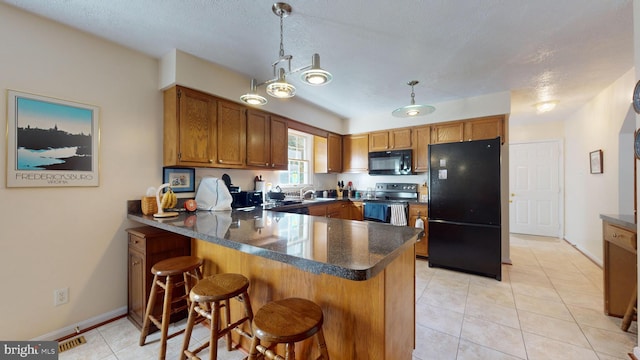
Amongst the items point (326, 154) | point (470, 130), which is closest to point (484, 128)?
point (470, 130)

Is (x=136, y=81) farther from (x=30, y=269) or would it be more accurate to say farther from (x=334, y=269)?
(x=334, y=269)

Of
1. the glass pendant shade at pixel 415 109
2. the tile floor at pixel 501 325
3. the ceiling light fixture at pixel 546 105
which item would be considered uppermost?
the ceiling light fixture at pixel 546 105

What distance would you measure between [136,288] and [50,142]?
1.34m

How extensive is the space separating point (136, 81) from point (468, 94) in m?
Result: 4.01

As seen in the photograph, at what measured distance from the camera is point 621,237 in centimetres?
196

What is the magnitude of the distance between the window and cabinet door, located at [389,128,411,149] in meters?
1.48

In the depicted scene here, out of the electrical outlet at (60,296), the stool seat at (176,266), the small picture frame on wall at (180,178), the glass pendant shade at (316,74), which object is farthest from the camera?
the small picture frame on wall at (180,178)

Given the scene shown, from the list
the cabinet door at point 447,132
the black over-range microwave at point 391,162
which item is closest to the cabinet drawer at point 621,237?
the cabinet door at point 447,132

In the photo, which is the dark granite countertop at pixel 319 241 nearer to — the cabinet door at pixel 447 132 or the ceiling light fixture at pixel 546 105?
the cabinet door at pixel 447 132

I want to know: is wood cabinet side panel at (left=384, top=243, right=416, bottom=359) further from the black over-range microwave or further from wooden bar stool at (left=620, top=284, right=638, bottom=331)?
the black over-range microwave

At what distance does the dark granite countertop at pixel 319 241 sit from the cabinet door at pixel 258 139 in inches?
54.2

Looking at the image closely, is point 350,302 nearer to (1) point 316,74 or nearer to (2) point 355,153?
(1) point 316,74

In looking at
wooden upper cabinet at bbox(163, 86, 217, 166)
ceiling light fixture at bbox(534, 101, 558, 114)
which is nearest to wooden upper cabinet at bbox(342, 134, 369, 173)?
ceiling light fixture at bbox(534, 101, 558, 114)

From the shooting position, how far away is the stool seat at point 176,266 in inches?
66.0
